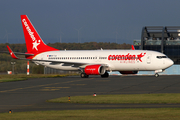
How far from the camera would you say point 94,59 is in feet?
161

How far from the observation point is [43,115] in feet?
41.6

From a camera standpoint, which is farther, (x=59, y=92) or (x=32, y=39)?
(x=32, y=39)

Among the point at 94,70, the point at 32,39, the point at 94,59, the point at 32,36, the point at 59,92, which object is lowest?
the point at 59,92

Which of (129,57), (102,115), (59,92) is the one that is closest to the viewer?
(102,115)

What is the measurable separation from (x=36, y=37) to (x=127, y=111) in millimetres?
42598

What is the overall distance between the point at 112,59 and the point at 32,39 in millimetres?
14840

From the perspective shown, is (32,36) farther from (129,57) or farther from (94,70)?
(129,57)

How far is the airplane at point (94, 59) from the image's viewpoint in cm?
4612

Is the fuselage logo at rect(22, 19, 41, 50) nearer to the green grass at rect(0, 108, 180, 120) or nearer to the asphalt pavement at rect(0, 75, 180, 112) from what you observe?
the asphalt pavement at rect(0, 75, 180, 112)

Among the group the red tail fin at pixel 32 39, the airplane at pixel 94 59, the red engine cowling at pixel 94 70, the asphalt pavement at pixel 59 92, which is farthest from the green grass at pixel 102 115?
the red tail fin at pixel 32 39

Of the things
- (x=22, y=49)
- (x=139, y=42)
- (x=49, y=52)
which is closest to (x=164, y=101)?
(x=49, y=52)

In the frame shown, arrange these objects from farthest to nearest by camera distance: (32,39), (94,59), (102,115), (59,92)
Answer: (32,39) < (94,59) < (59,92) < (102,115)

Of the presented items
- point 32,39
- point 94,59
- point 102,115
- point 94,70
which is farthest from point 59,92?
point 32,39

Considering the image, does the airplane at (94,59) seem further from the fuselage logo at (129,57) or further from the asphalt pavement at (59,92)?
the asphalt pavement at (59,92)
